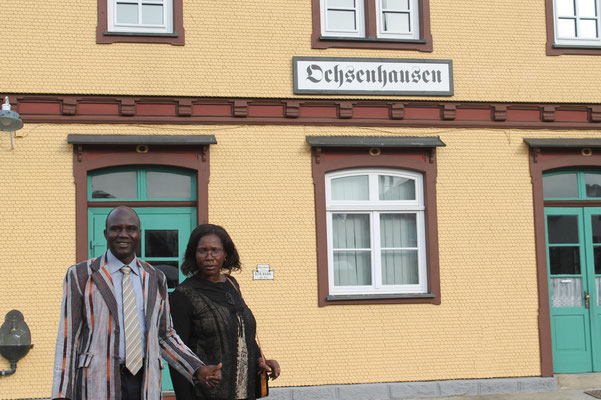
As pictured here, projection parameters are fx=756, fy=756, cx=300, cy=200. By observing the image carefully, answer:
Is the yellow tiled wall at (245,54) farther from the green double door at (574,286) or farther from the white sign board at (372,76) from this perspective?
the green double door at (574,286)

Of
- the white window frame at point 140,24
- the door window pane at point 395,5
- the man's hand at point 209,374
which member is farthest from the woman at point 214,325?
the door window pane at point 395,5

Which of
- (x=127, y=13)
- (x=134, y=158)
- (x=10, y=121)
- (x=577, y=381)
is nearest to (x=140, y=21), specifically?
(x=127, y=13)

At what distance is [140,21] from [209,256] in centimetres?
589

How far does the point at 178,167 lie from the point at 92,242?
1.38 m

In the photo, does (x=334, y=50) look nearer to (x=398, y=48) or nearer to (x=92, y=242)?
(x=398, y=48)

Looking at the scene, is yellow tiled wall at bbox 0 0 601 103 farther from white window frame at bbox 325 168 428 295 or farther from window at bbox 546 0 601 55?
white window frame at bbox 325 168 428 295

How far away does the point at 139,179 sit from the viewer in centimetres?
935

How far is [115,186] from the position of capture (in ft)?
30.7

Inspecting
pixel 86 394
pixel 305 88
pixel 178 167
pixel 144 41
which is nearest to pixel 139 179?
pixel 178 167

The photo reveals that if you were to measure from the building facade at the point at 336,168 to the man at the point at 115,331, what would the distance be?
5.25 meters

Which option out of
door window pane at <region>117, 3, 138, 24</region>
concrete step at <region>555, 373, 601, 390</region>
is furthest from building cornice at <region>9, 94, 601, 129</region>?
concrete step at <region>555, 373, 601, 390</region>

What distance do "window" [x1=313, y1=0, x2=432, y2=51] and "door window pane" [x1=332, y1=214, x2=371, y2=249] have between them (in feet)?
7.36

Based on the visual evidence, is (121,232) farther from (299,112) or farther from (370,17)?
(370,17)

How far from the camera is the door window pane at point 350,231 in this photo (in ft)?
31.8
